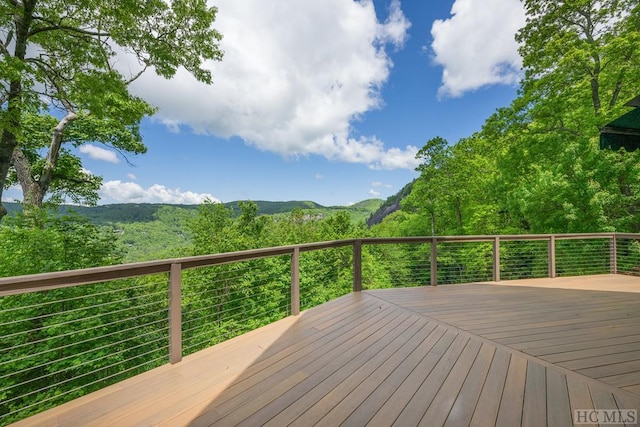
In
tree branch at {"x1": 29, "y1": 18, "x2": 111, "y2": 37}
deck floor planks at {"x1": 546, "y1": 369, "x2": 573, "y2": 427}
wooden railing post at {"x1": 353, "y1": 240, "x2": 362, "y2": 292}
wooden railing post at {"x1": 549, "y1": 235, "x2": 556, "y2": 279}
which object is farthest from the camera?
tree branch at {"x1": 29, "y1": 18, "x2": 111, "y2": 37}

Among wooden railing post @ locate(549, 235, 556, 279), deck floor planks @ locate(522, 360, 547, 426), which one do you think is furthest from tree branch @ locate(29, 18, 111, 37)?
wooden railing post @ locate(549, 235, 556, 279)

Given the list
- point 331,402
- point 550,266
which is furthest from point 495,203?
point 331,402

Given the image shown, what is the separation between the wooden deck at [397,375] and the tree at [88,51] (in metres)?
6.29

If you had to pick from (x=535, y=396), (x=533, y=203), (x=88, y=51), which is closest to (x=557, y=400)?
(x=535, y=396)

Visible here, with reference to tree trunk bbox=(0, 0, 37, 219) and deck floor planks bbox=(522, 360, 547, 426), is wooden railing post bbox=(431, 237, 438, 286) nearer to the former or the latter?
deck floor planks bbox=(522, 360, 547, 426)

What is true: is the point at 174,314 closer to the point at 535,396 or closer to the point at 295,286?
the point at 295,286

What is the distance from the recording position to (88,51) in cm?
609

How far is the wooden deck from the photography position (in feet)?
5.36

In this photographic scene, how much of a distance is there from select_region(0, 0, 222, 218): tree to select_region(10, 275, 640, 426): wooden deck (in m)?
6.29

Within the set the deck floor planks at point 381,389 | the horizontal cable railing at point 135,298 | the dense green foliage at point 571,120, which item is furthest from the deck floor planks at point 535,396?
the dense green foliage at point 571,120

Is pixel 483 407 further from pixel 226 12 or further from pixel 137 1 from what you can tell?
pixel 226 12

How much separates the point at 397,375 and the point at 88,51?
8.51 m

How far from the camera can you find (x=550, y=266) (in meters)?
5.38

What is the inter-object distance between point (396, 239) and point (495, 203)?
1139 centimetres
